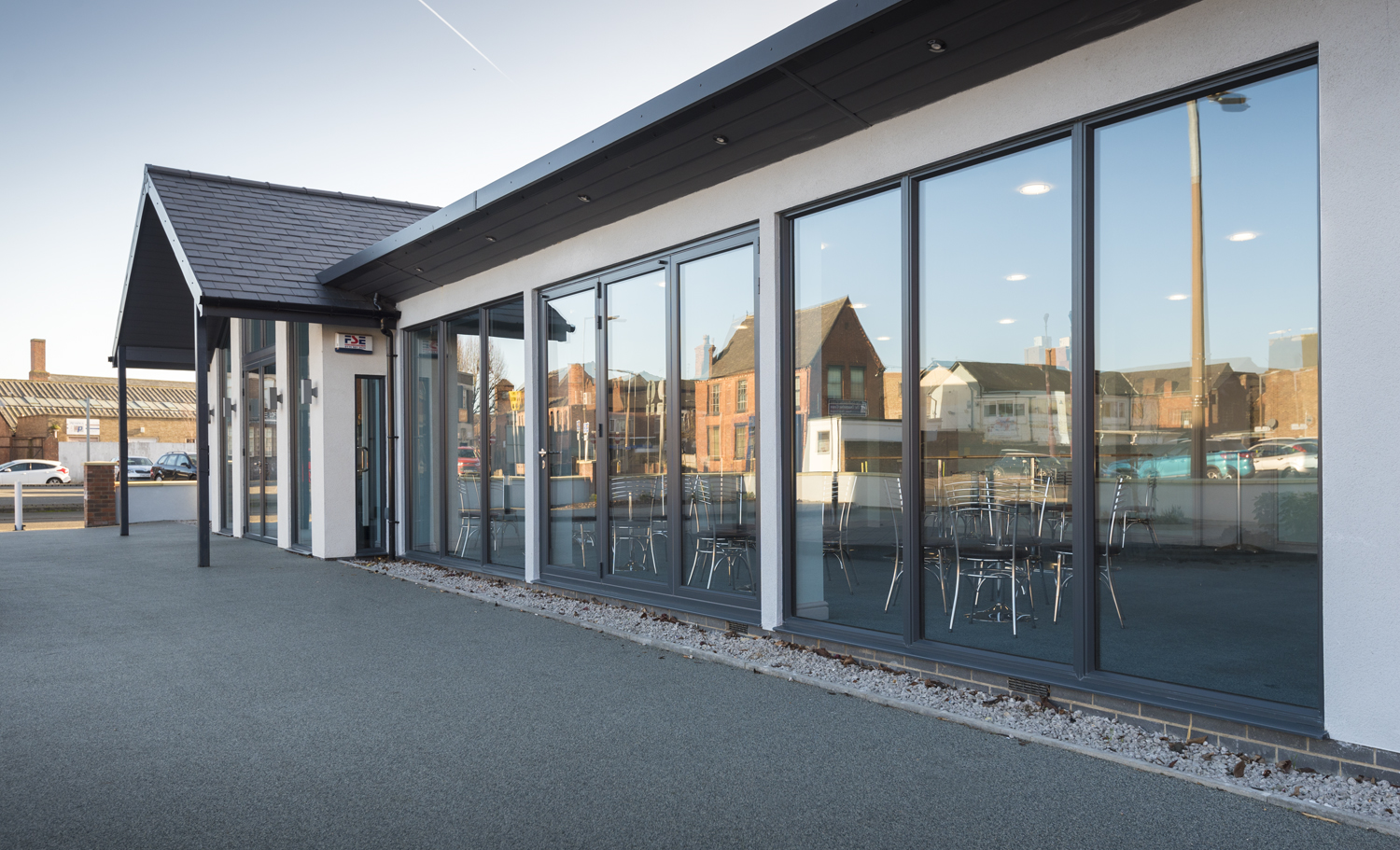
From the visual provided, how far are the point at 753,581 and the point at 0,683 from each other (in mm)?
4258

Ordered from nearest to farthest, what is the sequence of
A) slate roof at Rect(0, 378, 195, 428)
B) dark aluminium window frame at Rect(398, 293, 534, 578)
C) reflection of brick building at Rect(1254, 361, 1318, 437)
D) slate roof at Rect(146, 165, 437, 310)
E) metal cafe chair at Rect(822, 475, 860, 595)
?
1. reflection of brick building at Rect(1254, 361, 1318, 437)
2. metal cafe chair at Rect(822, 475, 860, 595)
3. dark aluminium window frame at Rect(398, 293, 534, 578)
4. slate roof at Rect(146, 165, 437, 310)
5. slate roof at Rect(0, 378, 195, 428)

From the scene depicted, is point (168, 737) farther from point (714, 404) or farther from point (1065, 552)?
point (1065, 552)

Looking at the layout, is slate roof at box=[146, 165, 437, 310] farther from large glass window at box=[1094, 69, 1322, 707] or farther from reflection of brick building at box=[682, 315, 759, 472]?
large glass window at box=[1094, 69, 1322, 707]

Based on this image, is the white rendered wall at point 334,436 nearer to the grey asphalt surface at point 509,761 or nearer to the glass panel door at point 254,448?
the glass panel door at point 254,448

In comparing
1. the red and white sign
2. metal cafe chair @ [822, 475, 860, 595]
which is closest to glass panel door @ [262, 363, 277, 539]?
the red and white sign

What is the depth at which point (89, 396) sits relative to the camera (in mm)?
47719

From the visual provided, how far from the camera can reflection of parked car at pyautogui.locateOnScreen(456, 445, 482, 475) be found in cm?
887

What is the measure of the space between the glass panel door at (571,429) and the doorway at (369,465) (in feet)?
11.9

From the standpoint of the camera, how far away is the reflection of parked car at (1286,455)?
3.67 metres

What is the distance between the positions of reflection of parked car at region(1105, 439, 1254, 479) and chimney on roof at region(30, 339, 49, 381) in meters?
64.5

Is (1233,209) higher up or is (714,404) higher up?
(1233,209)

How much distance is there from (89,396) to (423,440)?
48.6 metres

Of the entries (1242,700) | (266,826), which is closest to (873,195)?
(1242,700)

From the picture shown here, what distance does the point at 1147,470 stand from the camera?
479 cm
